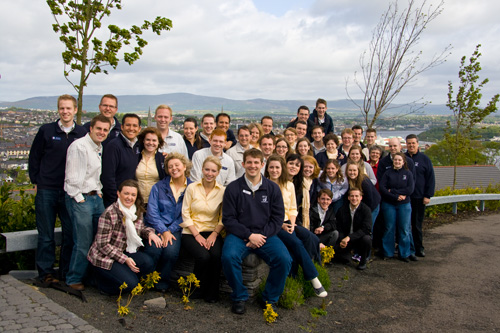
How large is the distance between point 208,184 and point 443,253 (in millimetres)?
5195

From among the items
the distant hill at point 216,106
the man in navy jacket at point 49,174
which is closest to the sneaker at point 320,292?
the man in navy jacket at point 49,174

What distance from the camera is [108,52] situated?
760 cm

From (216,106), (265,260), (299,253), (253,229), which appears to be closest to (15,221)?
(253,229)

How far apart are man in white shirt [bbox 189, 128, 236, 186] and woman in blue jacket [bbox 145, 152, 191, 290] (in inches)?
14.2

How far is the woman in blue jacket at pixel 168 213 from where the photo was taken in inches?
208

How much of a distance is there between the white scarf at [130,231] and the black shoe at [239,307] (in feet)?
4.39

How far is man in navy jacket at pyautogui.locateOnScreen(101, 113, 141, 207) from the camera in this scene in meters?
5.36

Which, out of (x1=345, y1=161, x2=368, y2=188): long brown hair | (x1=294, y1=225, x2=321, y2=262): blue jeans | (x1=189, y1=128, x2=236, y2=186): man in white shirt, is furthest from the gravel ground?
(x1=189, y1=128, x2=236, y2=186): man in white shirt

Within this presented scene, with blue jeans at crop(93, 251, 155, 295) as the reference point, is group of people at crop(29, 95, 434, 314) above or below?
above

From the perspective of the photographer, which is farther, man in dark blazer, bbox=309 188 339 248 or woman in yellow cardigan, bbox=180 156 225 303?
man in dark blazer, bbox=309 188 339 248

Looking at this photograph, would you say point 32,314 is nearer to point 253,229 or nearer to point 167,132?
point 253,229

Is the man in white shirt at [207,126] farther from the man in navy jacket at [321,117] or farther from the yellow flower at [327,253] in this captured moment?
the man in navy jacket at [321,117]

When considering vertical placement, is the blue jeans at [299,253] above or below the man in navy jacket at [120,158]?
below

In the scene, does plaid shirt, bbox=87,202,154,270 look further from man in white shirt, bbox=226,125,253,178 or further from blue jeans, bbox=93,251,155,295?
man in white shirt, bbox=226,125,253,178
